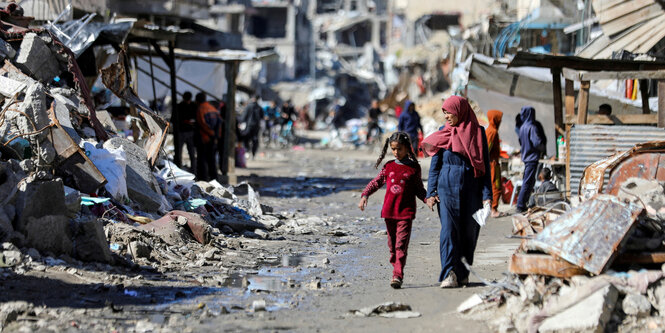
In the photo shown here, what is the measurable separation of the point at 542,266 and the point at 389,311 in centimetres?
115

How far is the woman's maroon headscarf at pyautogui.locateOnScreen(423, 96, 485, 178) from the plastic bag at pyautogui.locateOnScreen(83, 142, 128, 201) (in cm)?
406

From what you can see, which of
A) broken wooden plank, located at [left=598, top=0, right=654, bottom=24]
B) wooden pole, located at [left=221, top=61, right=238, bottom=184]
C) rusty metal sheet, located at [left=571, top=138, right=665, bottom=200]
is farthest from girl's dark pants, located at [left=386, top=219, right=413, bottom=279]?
wooden pole, located at [left=221, top=61, right=238, bottom=184]

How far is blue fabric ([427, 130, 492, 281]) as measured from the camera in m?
6.90

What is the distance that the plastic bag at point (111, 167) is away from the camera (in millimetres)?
9531

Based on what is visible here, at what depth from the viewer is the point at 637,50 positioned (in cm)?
Result: 1283

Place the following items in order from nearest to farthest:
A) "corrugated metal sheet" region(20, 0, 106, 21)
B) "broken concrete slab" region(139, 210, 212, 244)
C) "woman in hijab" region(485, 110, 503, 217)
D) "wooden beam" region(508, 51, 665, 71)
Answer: "broken concrete slab" region(139, 210, 212, 244), "wooden beam" region(508, 51, 665, 71), "woman in hijab" region(485, 110, 503, 217), "corrugated metal sheet" region(20, 0, 106, 21)

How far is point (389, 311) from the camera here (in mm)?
6133

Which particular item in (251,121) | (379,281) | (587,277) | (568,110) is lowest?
(251,121)

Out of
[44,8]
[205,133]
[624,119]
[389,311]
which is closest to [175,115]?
[205,133]

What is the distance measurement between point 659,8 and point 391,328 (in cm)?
991

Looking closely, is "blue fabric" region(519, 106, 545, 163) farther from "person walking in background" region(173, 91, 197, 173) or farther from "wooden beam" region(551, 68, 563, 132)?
"person walking in background" region(173, 91, 197, 173)

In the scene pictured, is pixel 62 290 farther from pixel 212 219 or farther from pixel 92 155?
pixel 212 219

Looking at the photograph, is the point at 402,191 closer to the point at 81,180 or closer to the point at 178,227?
the point at 178,227

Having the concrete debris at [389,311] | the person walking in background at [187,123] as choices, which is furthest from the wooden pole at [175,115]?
the concrete debris at [389,311]
